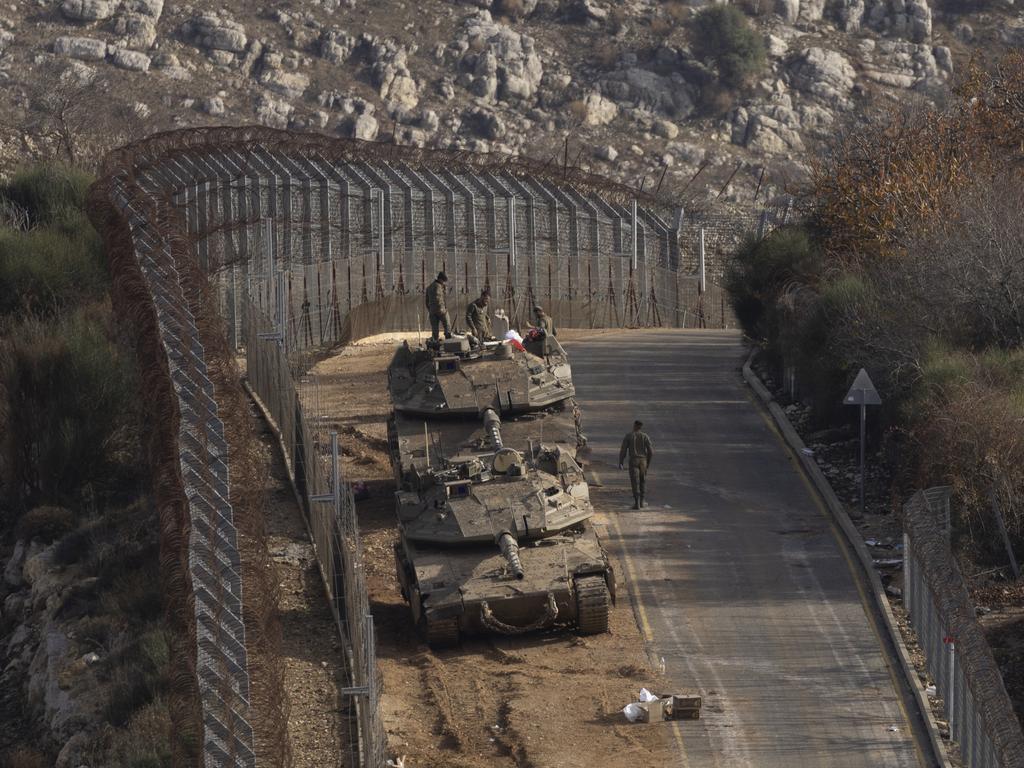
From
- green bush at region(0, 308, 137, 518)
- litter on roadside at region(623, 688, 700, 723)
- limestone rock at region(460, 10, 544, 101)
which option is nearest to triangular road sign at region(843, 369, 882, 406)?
litter on roadside at region(623, 688, 700, 723)

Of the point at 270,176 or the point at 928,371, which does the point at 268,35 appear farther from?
the point at 928,371

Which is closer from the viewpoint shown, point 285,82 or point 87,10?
point 87,10

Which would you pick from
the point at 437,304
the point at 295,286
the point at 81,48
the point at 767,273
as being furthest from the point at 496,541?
the point at 81,48

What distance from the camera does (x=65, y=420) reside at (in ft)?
113

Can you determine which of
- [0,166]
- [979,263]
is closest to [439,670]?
[979,263]

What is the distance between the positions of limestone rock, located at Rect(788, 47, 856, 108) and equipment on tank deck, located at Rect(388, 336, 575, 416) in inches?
2552

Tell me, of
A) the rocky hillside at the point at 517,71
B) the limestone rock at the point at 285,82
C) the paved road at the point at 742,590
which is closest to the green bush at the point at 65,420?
the paved road at the point at 742,590

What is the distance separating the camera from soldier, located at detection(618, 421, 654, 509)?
2892cm

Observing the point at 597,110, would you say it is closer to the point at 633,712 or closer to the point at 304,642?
the point at 304,642

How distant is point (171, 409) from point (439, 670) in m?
4.69

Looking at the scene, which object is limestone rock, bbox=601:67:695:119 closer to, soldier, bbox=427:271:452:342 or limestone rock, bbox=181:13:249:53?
limestone rock, bbox=181:13:249:53

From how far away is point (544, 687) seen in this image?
22.0m

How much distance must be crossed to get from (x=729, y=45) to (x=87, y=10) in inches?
1261

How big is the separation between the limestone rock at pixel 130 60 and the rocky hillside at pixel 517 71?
0.07m
